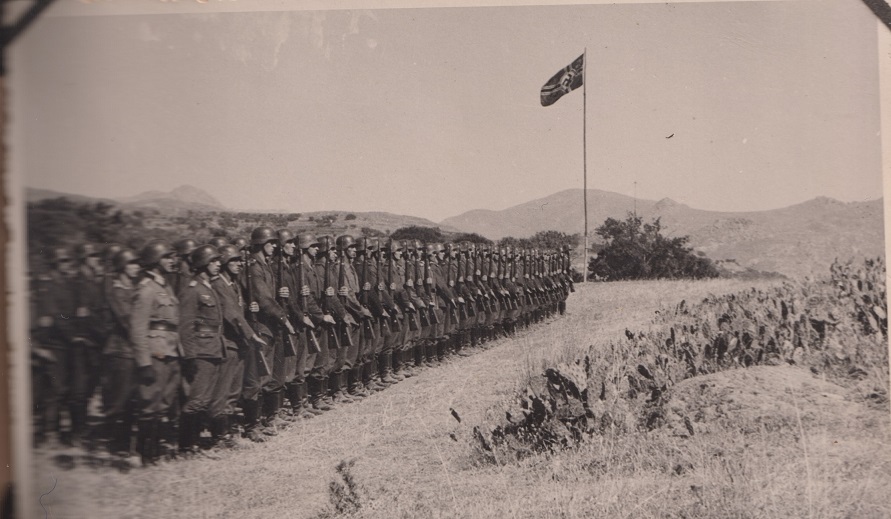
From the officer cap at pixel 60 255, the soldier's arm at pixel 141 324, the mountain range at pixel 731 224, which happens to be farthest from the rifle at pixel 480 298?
the officer cap at pixel 60 255

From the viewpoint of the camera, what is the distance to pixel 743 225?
3885 millimetres

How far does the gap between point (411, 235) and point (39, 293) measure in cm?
210

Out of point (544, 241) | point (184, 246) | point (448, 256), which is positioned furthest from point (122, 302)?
point (544, 241)

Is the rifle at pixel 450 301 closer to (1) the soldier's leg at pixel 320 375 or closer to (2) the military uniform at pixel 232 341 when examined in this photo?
(1) the soldier's leg at pixel 320 375

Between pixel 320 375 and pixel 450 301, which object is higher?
pixel 450 301

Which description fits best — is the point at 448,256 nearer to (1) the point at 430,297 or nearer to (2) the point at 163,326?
(1) the point at 430,297

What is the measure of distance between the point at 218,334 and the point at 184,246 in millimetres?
524

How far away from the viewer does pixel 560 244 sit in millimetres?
3877

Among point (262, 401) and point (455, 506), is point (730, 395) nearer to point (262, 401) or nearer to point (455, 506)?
point (455, 506)

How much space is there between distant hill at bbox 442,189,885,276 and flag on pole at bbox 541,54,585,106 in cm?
58

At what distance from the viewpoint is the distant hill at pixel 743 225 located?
375cm

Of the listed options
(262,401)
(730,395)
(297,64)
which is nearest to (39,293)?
(262,401)

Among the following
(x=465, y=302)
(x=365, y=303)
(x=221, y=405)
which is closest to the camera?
(x=221, y=405)

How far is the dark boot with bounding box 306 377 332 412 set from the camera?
12.1 feet
